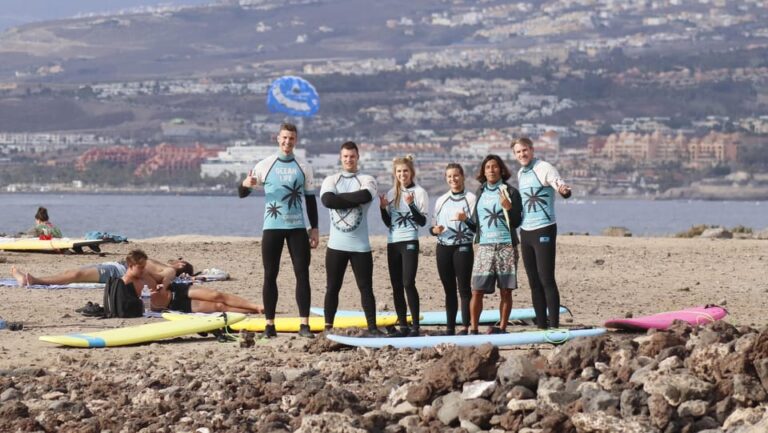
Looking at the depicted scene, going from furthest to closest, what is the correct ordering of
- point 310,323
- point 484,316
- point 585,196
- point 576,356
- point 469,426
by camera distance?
point 585,196 < point 484,316 < point 310,323 < point 576,356 < point 469,426

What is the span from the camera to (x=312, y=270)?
17766 millimetres

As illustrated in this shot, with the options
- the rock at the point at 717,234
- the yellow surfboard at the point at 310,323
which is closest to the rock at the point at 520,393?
the yellow surfboard at the point at 310,323

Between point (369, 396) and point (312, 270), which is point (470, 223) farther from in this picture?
point (312, 270)

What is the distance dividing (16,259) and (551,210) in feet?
29.8

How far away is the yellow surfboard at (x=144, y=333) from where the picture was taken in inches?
434

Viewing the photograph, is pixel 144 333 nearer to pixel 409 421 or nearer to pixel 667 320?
pixel 409 421

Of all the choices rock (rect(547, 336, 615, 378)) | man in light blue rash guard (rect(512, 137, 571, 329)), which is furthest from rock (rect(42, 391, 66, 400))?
man in light blue rash guard (rect(512, 137, 571, 329))

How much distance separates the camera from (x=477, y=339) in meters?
10.0

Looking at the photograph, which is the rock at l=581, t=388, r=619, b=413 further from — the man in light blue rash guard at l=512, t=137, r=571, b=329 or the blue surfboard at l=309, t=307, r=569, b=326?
the blue surfboard at l=309, t=307, r=569, b=326

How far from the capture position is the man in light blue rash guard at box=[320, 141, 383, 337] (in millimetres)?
10812

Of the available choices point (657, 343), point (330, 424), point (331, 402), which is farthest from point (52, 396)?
Answer: point (657, 343)

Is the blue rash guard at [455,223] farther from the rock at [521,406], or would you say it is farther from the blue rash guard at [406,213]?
the rock at [521,406]

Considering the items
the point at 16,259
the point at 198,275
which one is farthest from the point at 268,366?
the point at 16,259

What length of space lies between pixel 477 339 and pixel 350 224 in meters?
1.32
